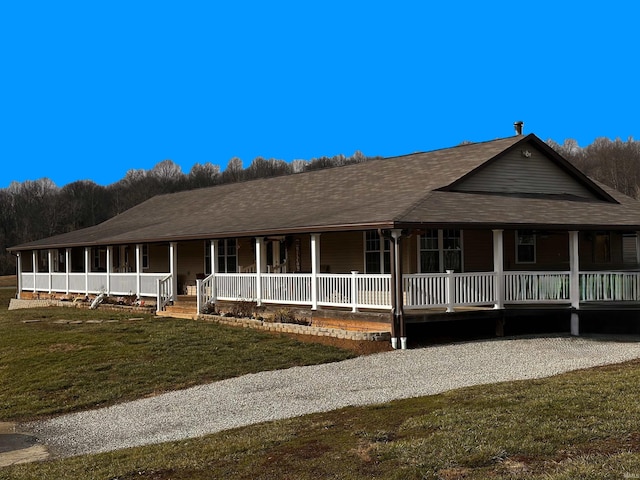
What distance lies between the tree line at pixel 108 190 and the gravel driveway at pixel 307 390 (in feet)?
224

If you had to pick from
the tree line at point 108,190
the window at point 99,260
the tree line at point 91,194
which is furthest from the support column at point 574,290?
the tree line at point 91,194

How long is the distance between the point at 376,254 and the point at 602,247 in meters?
7.59

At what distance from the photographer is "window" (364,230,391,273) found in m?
21.1

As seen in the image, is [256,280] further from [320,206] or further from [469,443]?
[469,443]

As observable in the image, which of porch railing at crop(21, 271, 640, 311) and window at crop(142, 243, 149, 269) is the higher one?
window at crop(142, 243, 149, 269)

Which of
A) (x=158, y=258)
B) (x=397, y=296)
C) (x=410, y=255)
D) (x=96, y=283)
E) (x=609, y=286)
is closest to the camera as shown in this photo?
(x=397, y=296)

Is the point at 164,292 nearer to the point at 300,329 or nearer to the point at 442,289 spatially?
the point at 300,329

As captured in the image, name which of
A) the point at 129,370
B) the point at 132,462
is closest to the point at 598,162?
the point at 129,370

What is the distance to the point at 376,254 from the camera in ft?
70.8

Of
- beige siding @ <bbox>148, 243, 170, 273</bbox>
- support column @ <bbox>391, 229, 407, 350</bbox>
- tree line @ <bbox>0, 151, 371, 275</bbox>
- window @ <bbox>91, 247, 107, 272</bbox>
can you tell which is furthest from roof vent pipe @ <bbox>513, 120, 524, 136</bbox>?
tree line @ <bbox>0, 151, 371, 275</bbox>

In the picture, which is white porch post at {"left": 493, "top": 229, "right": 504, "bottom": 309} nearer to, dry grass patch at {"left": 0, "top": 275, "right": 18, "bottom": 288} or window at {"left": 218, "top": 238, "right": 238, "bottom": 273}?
window at {"left": 218, "top": 238, "right": 238, "bottom": 273}

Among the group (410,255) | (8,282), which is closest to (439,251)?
(410,255)

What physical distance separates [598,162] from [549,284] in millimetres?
66113

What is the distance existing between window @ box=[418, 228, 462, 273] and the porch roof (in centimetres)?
119
